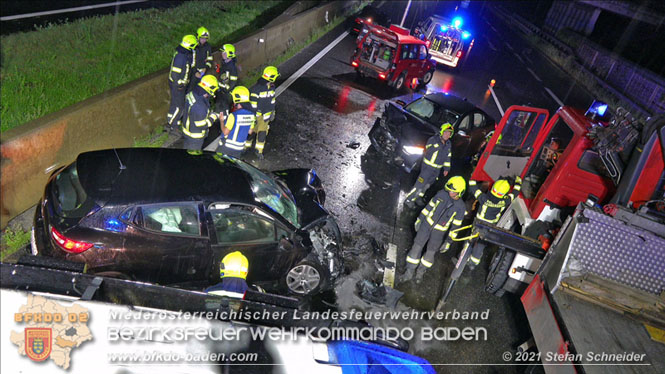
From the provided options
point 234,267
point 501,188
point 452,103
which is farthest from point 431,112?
point 234,267

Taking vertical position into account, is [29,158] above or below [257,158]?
above

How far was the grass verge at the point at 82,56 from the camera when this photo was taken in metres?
7.61

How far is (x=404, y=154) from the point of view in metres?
9.64

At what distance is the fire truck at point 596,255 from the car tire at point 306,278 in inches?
84.3

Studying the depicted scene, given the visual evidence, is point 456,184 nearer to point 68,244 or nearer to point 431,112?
point 431,112

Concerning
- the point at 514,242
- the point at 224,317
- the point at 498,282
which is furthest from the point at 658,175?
the point at 224,317

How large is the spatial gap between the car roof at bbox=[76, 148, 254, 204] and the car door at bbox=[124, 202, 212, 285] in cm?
14

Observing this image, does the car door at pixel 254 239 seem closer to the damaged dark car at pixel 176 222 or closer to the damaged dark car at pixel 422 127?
the damaged dark car at pixel 176 222

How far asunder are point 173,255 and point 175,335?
1.82 m

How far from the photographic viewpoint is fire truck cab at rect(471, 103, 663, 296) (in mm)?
6106

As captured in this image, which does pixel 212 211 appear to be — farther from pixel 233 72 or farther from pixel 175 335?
pixel 233 72

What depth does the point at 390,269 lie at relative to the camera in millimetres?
6980

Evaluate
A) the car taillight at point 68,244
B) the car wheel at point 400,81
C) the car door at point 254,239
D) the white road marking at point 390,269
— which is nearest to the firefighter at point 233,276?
the car door at point 254,239

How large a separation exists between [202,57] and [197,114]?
10.5 ft
